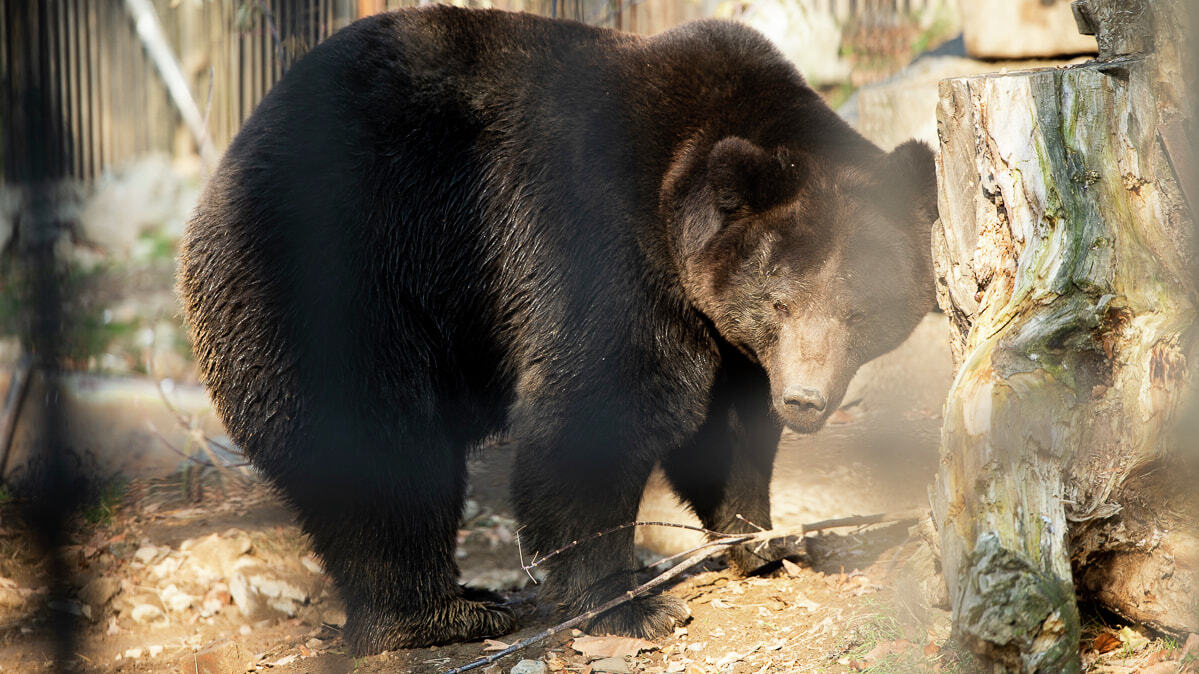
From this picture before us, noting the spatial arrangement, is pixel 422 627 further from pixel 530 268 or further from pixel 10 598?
pixel 10 598

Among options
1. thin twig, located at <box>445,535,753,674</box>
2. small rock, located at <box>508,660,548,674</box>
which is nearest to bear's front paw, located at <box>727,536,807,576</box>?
thin twig, located at <box>445,535,753,674</box>

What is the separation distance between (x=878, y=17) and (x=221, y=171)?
712 cm

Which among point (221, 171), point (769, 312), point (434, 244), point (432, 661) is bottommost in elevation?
point (432, 661)

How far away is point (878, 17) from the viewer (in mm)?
9531

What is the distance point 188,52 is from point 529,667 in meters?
7.85

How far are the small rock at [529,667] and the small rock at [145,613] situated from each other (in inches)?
84.6

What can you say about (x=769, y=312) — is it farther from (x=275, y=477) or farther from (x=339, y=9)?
(x=339, y=9)

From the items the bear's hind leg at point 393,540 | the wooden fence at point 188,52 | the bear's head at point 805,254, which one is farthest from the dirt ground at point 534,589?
the wooden fence at point 188,52

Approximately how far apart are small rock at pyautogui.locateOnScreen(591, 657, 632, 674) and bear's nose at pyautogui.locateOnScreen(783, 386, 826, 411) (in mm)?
1135

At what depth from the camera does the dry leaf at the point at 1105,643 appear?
2998mm

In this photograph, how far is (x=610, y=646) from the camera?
397 centimetres

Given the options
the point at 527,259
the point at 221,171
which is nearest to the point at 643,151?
the point at 527,259

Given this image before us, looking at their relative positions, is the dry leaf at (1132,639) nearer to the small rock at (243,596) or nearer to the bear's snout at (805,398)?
the bear's snout at (805,398)

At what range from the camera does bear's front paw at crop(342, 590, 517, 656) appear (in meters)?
4.23
